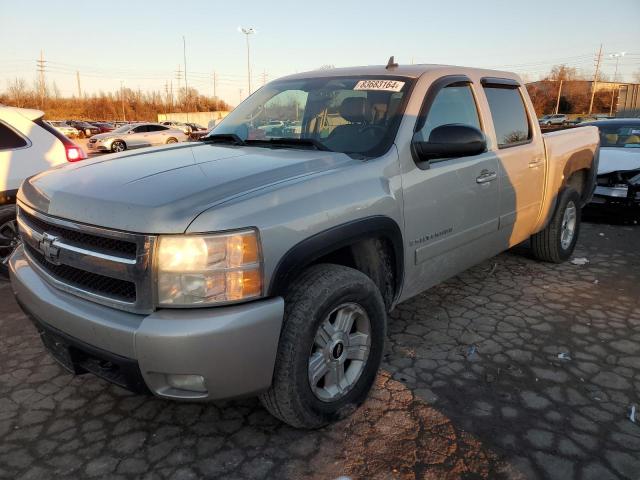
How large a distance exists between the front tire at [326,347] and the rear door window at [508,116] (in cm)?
199

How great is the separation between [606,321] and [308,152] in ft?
8.97

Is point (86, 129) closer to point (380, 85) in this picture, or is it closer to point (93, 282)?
point (380, 85)

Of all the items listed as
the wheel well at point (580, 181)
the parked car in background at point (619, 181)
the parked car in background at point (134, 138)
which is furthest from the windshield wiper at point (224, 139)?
the parked car in background at point (134, 138)

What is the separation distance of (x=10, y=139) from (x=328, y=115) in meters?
3.35

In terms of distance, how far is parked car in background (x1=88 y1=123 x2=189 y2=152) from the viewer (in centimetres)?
2397

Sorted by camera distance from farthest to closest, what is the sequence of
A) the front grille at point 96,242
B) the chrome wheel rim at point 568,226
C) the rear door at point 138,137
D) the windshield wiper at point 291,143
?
the rear door at point 138,137 < the chrome wheel rim at point 568,226 < the windshield wiper at point 291,143 < the front grille at point 96,242

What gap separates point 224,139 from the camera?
11.7 feet

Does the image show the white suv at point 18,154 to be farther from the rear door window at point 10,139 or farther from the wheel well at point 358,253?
the wheel well at point 358,253

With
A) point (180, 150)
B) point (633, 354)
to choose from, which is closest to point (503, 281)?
point (633, 354)

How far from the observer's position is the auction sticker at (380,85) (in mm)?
3188

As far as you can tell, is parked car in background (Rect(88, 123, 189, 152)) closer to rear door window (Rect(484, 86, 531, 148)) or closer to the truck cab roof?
the truck cab roof

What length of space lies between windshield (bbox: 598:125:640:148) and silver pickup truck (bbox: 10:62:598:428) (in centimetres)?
528

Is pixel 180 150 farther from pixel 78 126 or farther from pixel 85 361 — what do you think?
pixel 78 126

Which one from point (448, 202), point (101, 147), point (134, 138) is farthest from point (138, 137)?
point (448, 202)
